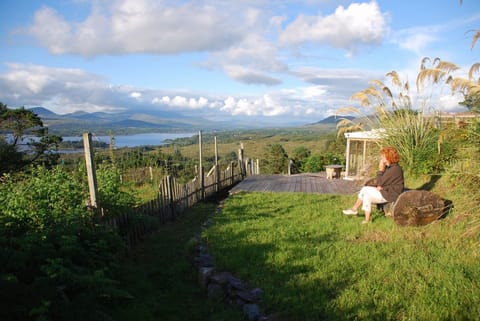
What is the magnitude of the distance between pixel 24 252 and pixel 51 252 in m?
0.24

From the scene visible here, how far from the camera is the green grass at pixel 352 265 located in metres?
2.75

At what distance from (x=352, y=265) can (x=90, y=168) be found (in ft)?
12.3

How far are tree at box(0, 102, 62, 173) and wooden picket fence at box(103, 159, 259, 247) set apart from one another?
35.1 feet

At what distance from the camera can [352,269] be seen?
3508 mm

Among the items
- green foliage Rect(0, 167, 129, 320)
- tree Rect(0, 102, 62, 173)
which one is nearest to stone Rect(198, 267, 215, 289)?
green foliage Rect(0, 167, 129, 320)

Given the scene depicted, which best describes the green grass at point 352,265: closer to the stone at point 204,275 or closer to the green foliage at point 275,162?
the stone at point 204,275

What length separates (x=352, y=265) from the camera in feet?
11.8

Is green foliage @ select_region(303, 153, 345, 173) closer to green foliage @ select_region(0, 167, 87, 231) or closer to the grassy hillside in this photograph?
the grassy hillside

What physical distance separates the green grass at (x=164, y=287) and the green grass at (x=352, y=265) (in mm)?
490

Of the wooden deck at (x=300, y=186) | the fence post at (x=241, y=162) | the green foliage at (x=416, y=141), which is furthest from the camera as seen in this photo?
the fence post at (x=241, y=162)

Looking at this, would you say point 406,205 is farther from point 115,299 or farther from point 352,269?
point 115,299

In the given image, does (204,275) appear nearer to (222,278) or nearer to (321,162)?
(222,278)

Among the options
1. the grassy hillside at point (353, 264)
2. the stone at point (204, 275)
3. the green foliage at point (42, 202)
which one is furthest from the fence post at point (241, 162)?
the stone at point (204, 275)

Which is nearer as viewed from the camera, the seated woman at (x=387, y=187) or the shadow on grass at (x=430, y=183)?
the seated woman at (x=387, y=187)
